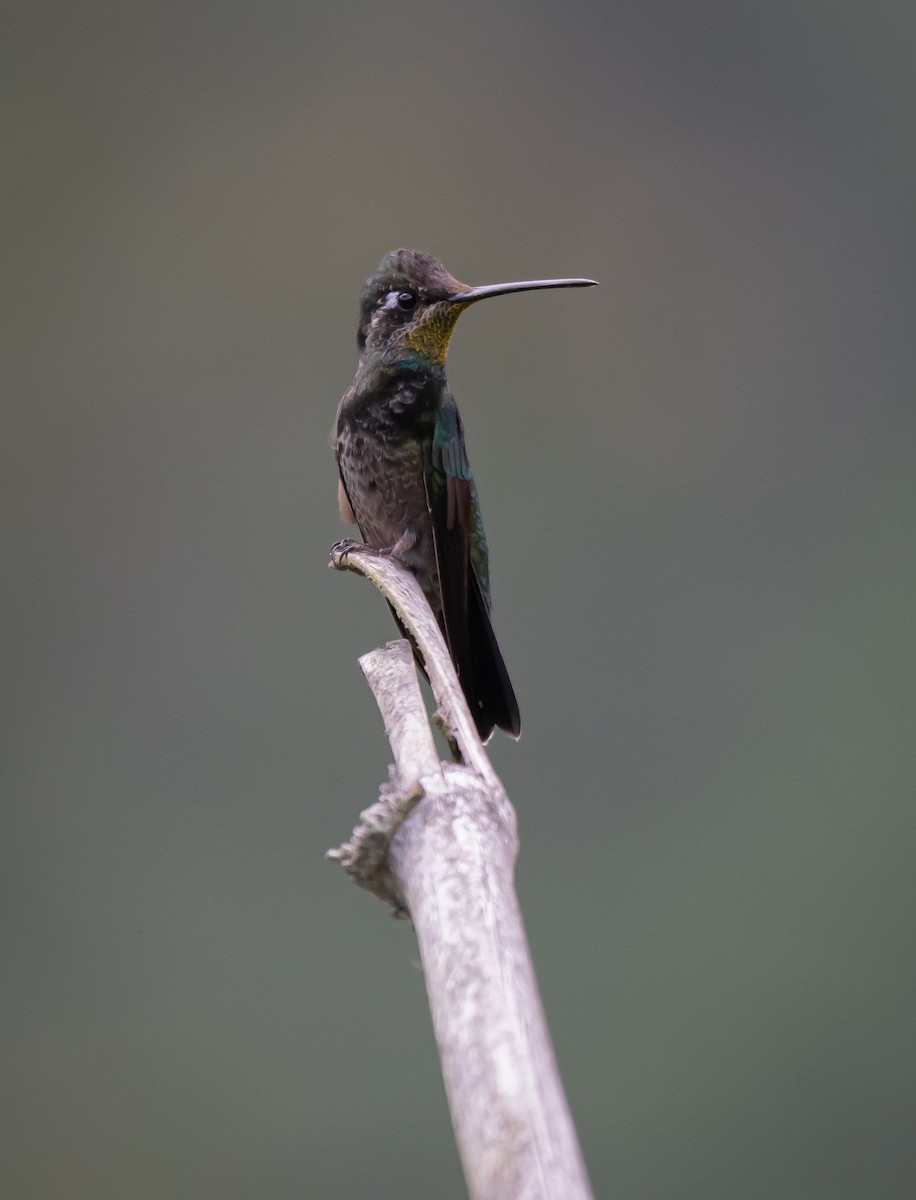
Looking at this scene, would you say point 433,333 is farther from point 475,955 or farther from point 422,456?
point 475,955

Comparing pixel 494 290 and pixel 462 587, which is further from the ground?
pixel 494 290

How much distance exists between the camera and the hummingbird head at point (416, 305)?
1595 millimetres

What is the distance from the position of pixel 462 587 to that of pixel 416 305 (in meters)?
0.38

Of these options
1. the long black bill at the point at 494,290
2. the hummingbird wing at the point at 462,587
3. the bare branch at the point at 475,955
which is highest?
the long black bill at the point at 494,290

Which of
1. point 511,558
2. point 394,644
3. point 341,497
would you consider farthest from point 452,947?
point 511,558

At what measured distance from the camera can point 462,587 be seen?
1.63m

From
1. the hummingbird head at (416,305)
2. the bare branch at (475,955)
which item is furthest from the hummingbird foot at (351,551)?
the bare branch at (475,955)

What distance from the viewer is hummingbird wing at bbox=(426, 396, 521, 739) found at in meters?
1.59

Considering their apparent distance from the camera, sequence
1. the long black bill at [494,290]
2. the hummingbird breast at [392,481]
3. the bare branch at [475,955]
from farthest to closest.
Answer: the hummingbird breast at [392,481] < the long black bill at [494,290] < the bare branch at [475,955]

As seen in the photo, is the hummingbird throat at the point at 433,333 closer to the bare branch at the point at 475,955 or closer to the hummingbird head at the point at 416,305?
the hummingbird head at the point at 416,305

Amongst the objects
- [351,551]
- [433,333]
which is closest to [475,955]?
[351,551]

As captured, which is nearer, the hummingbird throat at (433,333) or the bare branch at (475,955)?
the bare branch at (475,955)

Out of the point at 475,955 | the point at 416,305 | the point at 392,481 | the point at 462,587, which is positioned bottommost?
the point at 475,955

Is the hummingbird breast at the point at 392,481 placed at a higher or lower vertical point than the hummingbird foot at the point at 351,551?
higher
